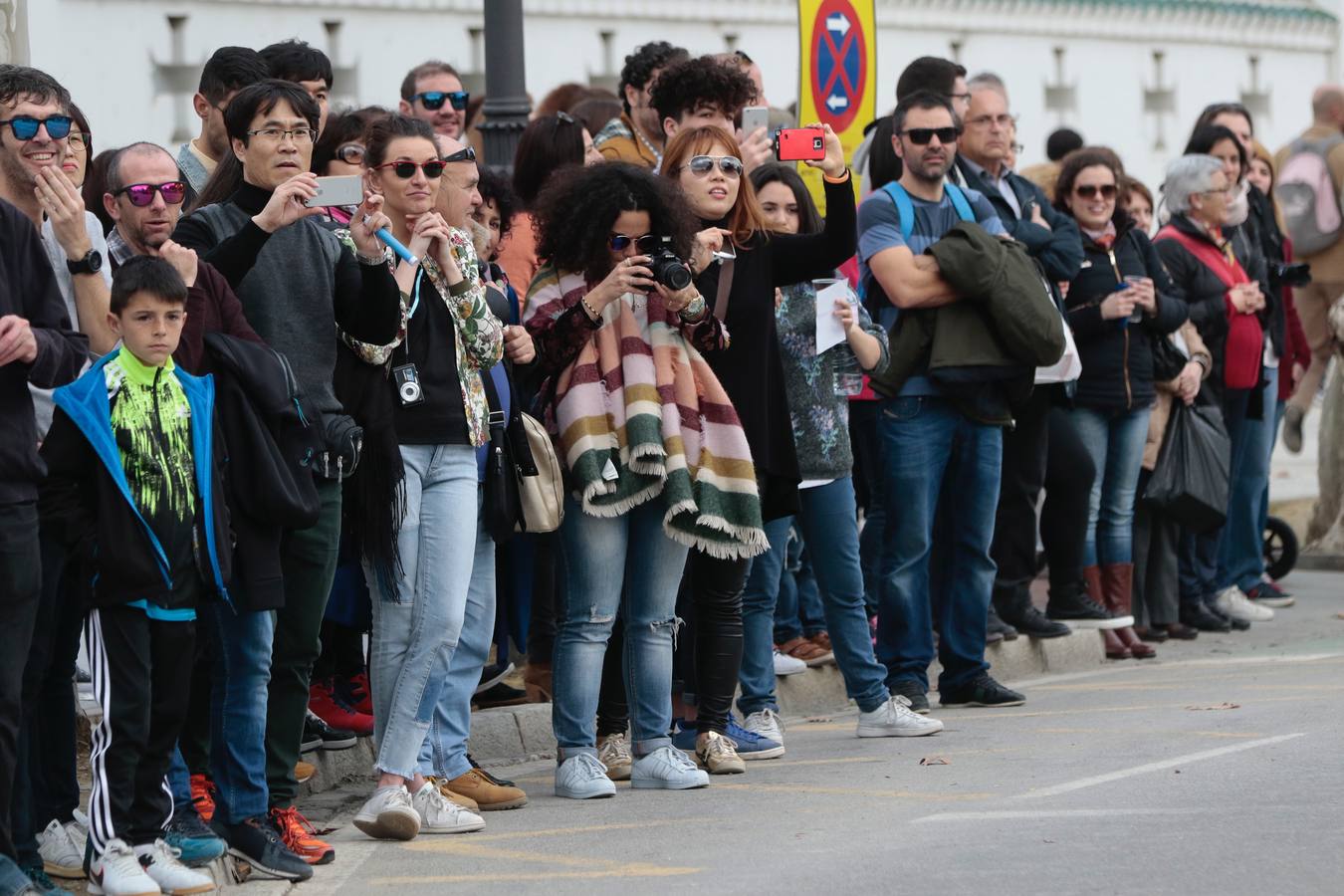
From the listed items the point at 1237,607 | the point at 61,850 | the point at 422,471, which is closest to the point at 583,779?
the point at 422,471

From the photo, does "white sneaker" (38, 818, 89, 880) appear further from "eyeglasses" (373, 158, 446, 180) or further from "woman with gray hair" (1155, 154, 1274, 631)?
"woman with gray hair" (1155, 154, 1274, 631)

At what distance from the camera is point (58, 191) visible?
6738mm

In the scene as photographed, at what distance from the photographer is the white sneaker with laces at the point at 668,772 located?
8.40 metres

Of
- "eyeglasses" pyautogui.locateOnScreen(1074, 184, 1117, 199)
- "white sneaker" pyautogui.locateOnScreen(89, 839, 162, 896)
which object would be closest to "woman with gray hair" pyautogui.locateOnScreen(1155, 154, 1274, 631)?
"eyeglasses" pyautogui.locateOnScreen(1074, 184, 1117, 199)

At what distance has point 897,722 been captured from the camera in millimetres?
9422

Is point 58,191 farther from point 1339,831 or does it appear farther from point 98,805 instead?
point 1339,831

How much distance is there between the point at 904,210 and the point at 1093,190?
1.88 m

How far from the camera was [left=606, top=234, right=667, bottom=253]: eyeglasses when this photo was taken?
832 cm

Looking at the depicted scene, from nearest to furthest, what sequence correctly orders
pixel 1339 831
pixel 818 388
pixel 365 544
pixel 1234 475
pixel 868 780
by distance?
pixel 1339 831 < pixel 365 544 < pixel 868 780 < pixel 818 388 < pixel 1234 475

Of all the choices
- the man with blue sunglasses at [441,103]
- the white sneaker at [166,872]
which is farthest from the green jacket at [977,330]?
the white sneaker at [166,872]

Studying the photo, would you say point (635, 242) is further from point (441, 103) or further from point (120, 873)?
point (441, 103)

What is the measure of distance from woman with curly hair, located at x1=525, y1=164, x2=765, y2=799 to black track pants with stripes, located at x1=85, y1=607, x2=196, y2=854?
5.95ft

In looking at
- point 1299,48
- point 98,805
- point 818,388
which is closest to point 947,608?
point 818,388

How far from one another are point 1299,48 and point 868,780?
78.4 ft
